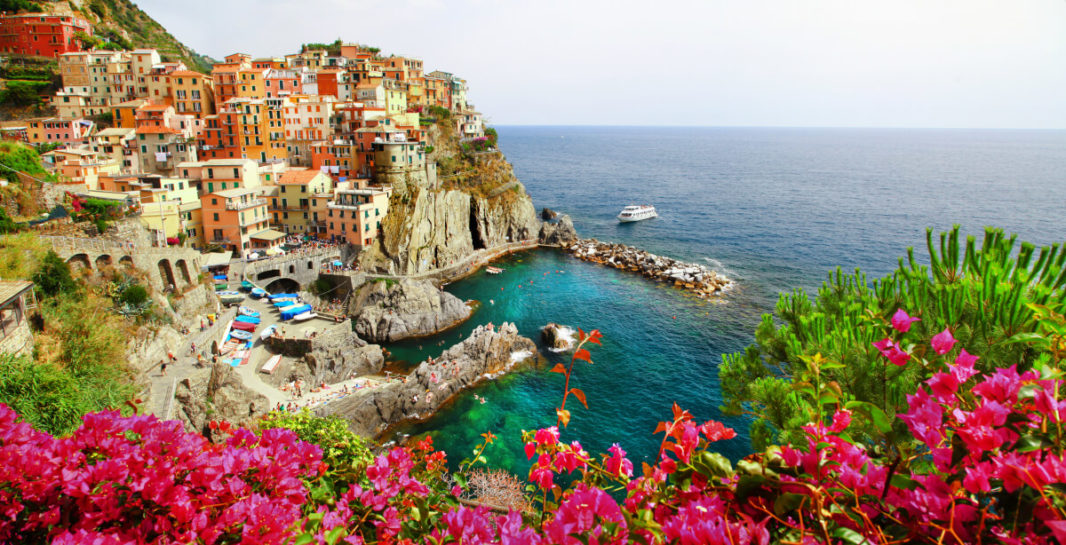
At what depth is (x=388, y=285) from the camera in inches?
1570

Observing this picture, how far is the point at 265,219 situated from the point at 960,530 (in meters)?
48.4

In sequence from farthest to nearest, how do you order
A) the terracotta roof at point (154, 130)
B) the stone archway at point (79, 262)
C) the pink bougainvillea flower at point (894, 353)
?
the terracotta roof at point (154, 130)
the stone archway at point (79, 262)
the pink bougainvillea flower at point (894, 353)

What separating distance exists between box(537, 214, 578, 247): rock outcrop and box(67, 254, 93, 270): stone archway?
138ft

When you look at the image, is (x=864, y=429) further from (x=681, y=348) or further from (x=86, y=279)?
(x=86, y=279)

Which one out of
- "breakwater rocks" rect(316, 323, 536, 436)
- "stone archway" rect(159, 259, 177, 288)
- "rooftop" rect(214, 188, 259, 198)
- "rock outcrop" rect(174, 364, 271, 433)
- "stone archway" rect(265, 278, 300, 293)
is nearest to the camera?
"rock outcrop" rect(174, 364, 271, 433)

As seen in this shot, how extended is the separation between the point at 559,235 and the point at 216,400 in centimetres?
4237

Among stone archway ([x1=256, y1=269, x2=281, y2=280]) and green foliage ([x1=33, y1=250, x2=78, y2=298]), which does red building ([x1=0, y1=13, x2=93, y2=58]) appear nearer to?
stone archway ([x1=256, y1=269, x2=281, y2=280])

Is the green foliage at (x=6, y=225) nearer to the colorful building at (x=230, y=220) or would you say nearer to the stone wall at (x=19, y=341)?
the stone wall at (x=19, y=341)

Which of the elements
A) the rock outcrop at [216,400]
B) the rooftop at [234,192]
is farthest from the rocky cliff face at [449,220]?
the rock outcrop at [216,400]

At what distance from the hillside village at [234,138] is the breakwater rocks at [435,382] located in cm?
1871

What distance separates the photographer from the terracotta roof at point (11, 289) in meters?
15.1

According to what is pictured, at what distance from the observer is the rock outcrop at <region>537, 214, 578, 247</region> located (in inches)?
2382

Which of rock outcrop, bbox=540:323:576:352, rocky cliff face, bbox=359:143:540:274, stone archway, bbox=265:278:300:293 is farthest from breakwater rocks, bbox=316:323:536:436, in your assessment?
rocky cliff face, bbox=359:143:540:274

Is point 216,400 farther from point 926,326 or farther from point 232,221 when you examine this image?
point 926,326
